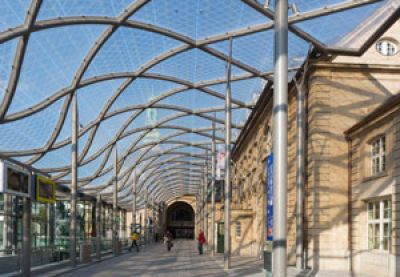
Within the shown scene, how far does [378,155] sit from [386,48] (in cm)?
696

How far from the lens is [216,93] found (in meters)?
39.3

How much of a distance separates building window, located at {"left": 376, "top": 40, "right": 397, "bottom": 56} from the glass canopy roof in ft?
3.74

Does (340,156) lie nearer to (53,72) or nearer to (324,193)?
(324,193)

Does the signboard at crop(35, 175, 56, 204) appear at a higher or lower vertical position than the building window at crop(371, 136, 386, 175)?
lower

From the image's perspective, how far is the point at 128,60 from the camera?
31016 mm

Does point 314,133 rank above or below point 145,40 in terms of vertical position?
below

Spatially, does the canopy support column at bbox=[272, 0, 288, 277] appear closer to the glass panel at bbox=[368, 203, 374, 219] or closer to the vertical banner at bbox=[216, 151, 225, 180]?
the glass panel at bbox=[368, 203, 374, 219]

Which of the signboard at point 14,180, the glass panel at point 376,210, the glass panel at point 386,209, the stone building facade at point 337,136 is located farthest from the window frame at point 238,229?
the signboard at point 14,180

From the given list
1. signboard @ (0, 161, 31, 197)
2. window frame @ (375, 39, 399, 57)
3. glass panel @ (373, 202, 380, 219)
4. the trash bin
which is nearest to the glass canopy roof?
window frame @ (375, 39, 399, 57)

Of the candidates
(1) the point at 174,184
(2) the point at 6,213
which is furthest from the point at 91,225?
(1) the point at 174,184

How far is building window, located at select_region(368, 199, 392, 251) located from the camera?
20.4 meters

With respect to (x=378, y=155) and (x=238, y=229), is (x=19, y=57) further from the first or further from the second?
(x=238, y=229)

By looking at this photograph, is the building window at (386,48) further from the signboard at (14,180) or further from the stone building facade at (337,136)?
the signboard at (14,180)

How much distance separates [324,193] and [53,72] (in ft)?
49.9
